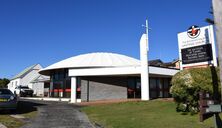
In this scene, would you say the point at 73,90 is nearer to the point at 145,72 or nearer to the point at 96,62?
the point at 96,62

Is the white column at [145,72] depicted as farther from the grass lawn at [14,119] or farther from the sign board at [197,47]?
the grass lawn at [14,119]

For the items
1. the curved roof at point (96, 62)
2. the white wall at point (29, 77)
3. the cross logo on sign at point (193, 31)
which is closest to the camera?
the cross logo on sign at point (193, 31)

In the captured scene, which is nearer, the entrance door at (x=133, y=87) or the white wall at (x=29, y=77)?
the entrance door at (x=133, y=87)

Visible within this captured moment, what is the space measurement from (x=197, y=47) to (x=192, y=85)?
378cm

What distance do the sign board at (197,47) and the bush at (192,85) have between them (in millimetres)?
2354

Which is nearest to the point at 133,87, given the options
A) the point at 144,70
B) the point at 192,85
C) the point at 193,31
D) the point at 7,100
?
the point at 144,70

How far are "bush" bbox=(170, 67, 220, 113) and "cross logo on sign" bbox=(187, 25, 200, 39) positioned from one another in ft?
11.3

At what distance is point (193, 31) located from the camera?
1620 centimetres

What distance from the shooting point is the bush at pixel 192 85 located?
1223 centimetres

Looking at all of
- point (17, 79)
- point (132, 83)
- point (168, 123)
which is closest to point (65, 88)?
point (132, 83)

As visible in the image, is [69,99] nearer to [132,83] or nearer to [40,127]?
[132,83]

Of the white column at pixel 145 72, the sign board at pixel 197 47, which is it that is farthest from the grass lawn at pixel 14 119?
the white column at pixel 145 72

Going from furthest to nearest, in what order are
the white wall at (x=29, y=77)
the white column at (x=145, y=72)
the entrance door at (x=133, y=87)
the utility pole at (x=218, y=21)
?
the white wall at (x=29, y=77) → the entrance door at (x=133, y=87) → the white column at (x=145, y=72) → the utility pole at (x=218, y=21)

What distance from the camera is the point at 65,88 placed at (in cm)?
3316
